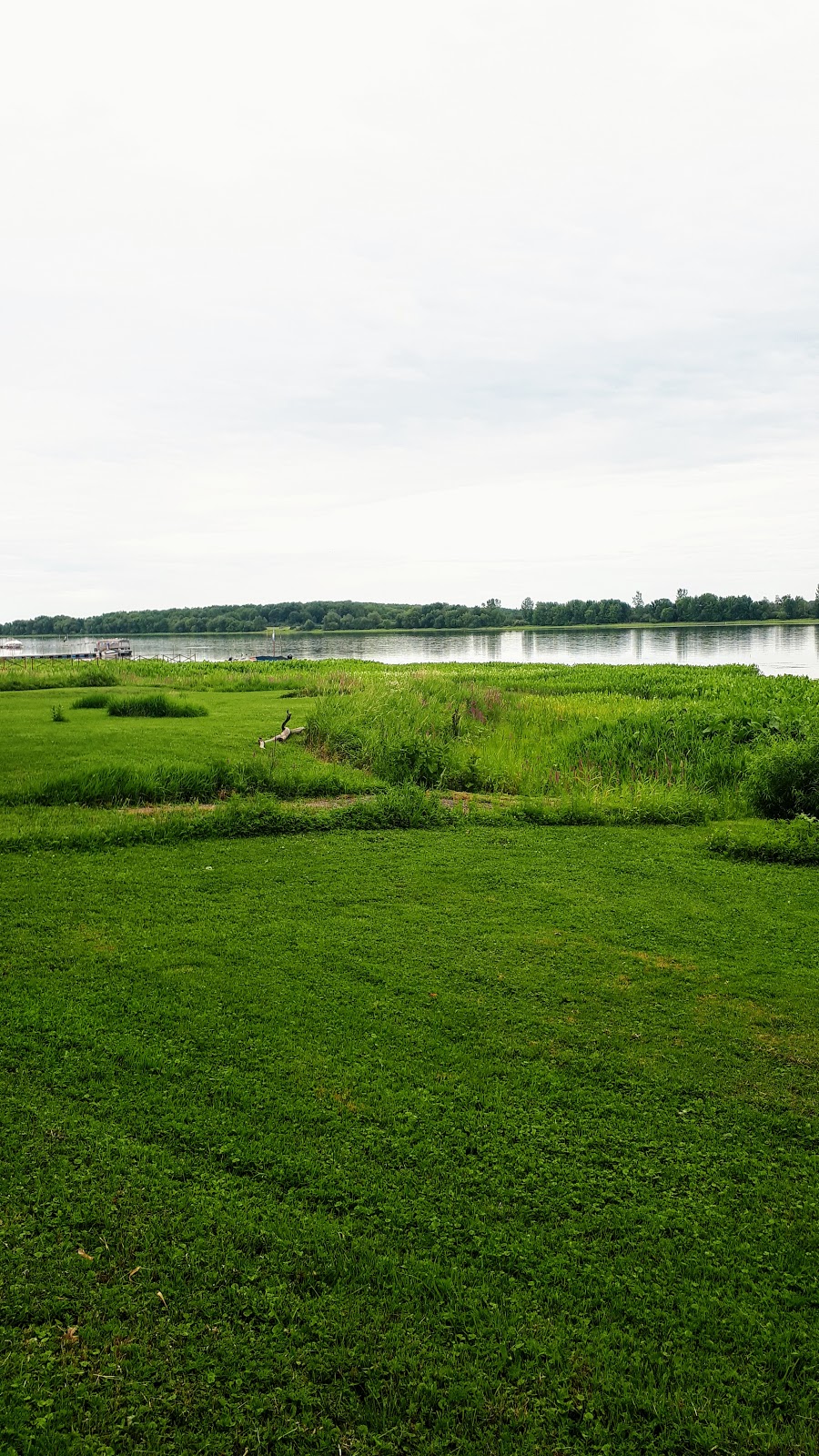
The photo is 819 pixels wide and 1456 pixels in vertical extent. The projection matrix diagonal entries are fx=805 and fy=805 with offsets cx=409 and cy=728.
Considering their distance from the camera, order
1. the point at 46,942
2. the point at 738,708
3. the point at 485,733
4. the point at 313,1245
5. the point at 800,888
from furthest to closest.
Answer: the point at 738,708 < the point at 485,733 < the point at 800,888 < the point at 46,942 < the point at 313,1245

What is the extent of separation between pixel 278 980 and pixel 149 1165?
2120 millimetres

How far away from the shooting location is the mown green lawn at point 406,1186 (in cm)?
271

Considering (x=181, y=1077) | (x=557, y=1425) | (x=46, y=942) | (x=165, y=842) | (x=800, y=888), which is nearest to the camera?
(x=557, y=1425)

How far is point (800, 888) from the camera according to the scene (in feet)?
27.7

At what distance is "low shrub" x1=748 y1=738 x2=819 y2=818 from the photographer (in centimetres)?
1176

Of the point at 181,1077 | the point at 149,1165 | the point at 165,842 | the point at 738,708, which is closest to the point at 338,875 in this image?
the point at 165,842

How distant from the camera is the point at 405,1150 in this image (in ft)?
13.0

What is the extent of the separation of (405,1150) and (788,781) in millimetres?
9847

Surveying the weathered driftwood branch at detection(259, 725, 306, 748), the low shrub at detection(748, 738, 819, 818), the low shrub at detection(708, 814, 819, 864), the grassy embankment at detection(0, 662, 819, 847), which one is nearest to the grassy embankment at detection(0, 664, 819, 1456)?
the low shrub at detection(708, 814, 819, 864)

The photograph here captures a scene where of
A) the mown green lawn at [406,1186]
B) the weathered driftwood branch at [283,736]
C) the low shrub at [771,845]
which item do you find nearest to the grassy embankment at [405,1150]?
the mown green lawn at [406,1186]

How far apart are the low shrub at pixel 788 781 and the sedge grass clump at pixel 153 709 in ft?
42.9

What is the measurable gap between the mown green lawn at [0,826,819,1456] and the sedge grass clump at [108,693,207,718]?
44.5 feet

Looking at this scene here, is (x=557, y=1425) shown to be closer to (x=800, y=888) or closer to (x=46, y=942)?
(x=46, y=942)

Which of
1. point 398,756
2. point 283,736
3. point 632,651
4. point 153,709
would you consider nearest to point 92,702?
point 153,709
